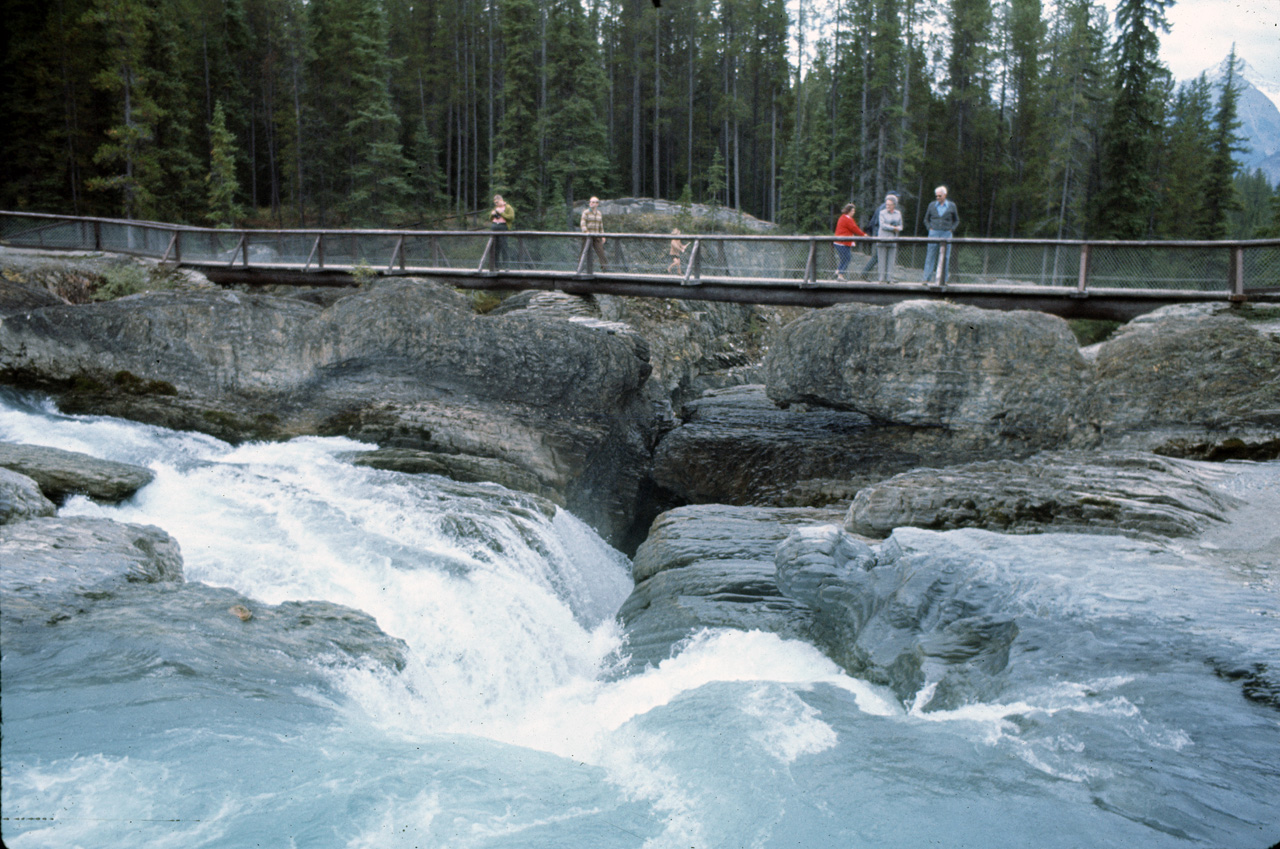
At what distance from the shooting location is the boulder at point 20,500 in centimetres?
811

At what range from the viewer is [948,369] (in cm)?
1316

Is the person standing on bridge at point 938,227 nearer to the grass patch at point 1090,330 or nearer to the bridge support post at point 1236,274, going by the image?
the bridge support post at point 1236,274

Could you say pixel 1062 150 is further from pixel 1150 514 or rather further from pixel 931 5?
pixel 1150 514

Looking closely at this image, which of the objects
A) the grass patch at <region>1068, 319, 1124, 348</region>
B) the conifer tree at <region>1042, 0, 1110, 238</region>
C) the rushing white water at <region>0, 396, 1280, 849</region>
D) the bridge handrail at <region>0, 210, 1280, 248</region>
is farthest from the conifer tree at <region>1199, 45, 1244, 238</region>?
the rushing white water at <region>0, 396, 1280, 849</region>

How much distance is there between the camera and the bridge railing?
45.6 ft

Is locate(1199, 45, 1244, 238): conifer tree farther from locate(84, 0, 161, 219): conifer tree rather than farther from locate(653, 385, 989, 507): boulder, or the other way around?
locate(84, 0, 161, 219): conifer tree

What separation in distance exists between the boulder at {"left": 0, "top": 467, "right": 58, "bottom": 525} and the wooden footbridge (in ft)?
35.4

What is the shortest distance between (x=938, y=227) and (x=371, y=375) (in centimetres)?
1044

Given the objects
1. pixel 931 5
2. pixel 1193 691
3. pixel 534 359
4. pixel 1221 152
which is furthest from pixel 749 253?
pixel 931 5

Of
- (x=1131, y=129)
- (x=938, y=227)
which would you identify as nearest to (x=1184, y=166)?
(x=1131, y=129)

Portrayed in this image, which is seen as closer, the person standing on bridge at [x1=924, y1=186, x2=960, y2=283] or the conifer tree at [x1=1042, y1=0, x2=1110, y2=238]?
the person standing on bridge at [x1=924, y1=186, x2=960, y2=283]

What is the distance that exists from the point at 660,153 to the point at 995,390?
4511 cm

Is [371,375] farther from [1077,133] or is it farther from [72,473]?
[1077,133]

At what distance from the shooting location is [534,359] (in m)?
14.6
